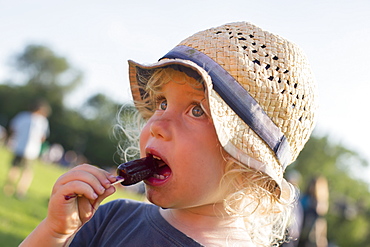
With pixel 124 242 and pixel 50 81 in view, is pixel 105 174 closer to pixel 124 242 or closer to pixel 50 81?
pixel 124 242

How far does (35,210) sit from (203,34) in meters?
6.28

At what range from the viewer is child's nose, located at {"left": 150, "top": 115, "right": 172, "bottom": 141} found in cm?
173

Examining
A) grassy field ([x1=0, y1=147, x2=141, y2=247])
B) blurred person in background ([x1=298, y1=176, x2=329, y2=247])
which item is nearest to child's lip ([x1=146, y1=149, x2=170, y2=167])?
grassy field ([x1=0, y1=147, x2=141, y2=247])

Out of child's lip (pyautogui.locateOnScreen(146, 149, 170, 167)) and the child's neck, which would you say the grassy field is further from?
child's lip (pyautogui.locateOnScreen(146, 149, 170, 167))

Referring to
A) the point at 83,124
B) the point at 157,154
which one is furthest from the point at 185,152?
the point at 83,124

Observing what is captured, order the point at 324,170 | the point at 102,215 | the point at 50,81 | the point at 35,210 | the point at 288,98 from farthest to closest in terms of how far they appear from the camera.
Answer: the point at 50,81, the point at 324,170, the point at 35,210, the point at 102,215, the point at 288,98

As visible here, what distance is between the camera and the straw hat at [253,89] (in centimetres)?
175

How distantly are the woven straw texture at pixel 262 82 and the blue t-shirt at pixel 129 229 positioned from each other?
50cm

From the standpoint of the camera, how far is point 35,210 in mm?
7316

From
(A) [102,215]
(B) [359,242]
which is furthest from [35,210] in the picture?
(B) [359,242]

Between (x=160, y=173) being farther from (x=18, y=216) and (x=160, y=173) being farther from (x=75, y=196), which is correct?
(x=18, y=216)

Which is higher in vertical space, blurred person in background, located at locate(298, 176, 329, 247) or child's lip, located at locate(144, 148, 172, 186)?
child's lip, located at locate(144, 148, 172, 186)

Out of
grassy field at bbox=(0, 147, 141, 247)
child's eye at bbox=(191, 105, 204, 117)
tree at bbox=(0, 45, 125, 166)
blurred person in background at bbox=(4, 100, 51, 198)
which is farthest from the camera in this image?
tree at bbox=(0, 45, 125, 166)

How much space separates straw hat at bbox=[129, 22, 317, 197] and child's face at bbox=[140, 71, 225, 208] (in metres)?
0.10
